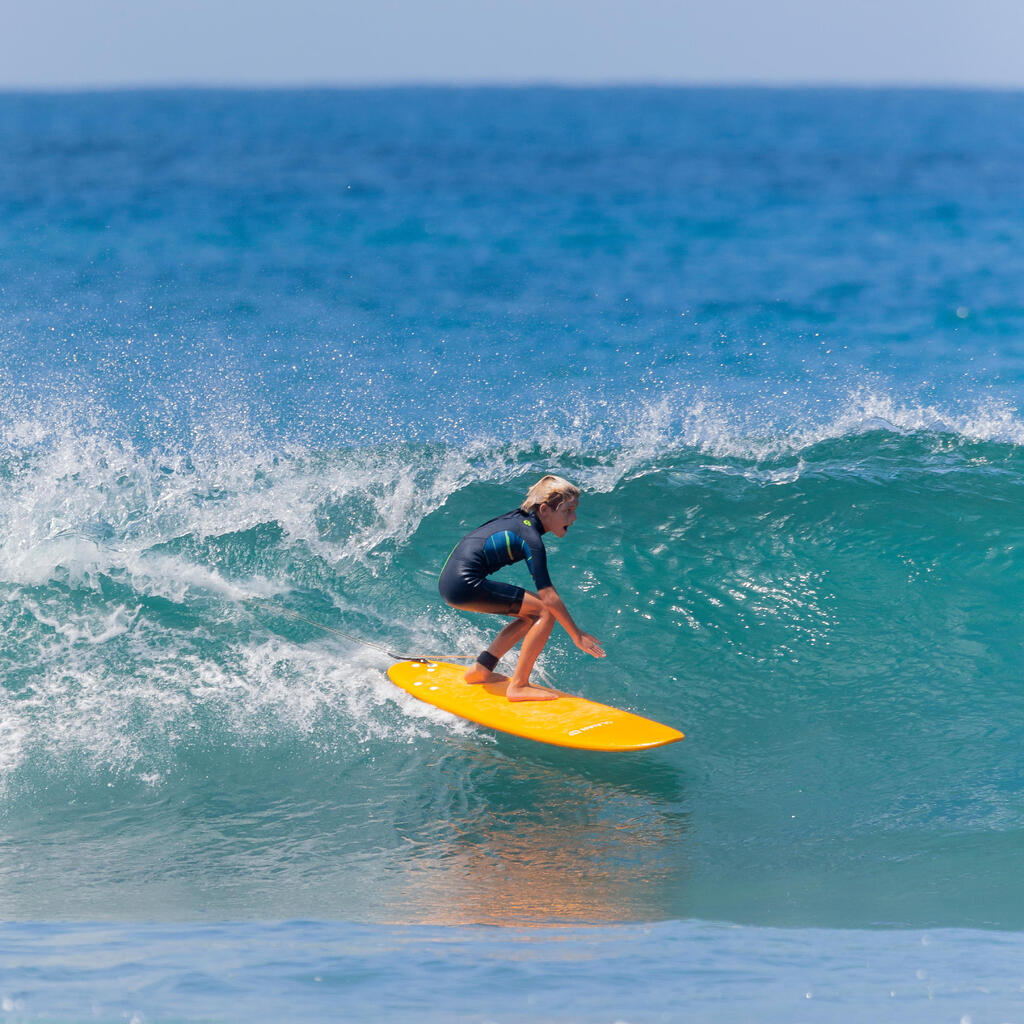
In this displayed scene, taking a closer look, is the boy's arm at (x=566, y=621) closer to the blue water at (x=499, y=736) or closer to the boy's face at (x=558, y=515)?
the boy's face at (x=558, y=515)

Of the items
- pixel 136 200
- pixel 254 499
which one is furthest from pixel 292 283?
pixel 254 499

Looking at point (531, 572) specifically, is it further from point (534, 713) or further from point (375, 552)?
point (375, 552)

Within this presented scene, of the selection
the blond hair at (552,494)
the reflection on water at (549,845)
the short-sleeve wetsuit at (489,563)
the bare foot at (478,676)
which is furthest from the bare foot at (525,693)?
the blond hair at (552,494)

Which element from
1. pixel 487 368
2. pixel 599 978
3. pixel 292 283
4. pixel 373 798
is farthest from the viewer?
pixel 292 283

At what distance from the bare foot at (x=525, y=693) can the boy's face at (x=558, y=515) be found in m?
0.92

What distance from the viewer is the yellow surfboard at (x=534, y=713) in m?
5.18

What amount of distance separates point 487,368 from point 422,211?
44.4 ft

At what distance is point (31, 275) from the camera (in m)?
27.8

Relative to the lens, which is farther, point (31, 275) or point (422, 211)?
point (422, 211)

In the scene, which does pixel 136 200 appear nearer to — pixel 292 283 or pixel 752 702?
pixel 292 283

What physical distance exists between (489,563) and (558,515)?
474 mm

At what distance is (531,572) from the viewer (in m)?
5.45

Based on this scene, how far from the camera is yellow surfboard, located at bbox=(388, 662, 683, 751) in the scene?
17.0 ft

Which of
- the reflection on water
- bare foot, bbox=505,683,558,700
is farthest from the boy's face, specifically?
the reflection on water
